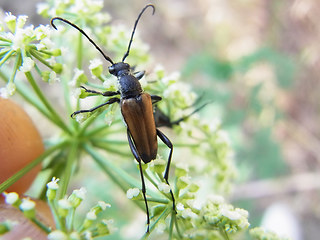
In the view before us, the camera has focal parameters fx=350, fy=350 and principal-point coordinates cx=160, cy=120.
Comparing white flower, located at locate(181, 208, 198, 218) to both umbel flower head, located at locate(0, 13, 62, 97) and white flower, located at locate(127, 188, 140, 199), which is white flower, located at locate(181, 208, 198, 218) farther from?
umbel flower head, located at locate(0, 13, 62, 97)

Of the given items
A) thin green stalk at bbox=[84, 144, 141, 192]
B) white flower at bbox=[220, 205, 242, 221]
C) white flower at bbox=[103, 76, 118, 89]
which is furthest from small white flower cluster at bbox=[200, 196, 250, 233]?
white flower at bbox=[103, 76, 118, 89]

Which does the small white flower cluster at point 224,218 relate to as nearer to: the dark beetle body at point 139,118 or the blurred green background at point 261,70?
the dark beetle body at point 139,118

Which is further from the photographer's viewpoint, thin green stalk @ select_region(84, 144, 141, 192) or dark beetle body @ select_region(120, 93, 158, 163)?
thin green stalk @ select_region(84, 144, 141, 192)

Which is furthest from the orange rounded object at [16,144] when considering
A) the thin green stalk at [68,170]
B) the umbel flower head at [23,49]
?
the umbel flower head at [23,49]

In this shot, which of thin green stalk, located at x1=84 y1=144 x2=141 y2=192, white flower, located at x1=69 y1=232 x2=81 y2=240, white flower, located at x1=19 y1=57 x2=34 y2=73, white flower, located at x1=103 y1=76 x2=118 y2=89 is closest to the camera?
white flower, located at x1=69 y1=232 x2=81 y2=240

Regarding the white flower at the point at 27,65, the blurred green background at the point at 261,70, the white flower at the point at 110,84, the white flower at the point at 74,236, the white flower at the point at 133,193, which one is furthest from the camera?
the blurred green background at the point at 261,70

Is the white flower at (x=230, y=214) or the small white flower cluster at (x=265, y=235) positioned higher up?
the small white flower cluster at (x=265, y=235)
